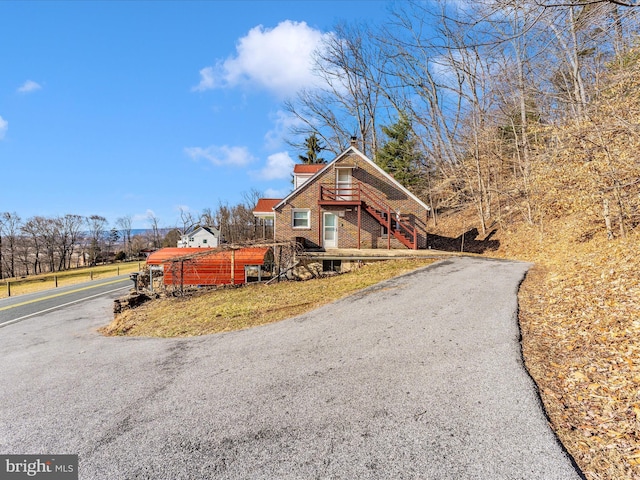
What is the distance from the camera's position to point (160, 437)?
3.74 metres

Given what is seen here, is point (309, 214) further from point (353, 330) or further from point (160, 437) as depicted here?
point (160, 437)

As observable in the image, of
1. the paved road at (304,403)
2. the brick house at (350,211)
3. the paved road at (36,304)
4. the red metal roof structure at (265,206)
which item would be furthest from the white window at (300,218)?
the paved road at (36,304)

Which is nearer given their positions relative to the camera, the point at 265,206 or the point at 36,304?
the point at 36,304

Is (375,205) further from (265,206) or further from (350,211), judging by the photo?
(265,206)

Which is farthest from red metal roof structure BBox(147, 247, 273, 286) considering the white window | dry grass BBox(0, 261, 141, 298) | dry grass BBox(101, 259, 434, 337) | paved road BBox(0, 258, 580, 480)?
dry grass BBox(0, 261, 141, 298)

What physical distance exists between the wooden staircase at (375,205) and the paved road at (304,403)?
33.3ft

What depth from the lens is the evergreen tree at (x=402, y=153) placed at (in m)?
27.6

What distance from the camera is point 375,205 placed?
60.5 ft

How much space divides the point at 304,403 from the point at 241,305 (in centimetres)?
744

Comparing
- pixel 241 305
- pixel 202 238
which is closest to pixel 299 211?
pixel 241 305

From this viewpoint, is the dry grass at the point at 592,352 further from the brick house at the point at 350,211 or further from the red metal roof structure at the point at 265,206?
the red metal roof structure at the point at 265,206

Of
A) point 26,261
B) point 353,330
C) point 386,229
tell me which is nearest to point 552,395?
point 353,330

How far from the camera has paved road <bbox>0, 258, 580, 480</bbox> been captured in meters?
3.15

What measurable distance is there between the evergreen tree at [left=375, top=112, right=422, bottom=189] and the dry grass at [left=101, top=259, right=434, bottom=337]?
46.7 feet
